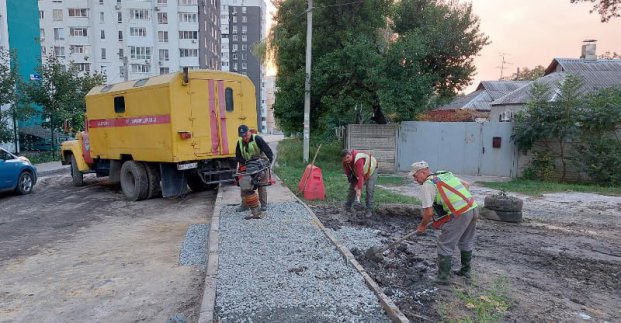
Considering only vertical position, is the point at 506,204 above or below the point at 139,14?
below

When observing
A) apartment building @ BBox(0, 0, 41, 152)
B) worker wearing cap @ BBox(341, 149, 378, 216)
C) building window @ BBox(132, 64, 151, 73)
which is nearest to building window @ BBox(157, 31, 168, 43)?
building window @ BBox(132, 64, 151, 73)

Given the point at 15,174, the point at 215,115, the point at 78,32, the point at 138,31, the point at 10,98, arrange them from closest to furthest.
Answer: the point at 215,115
the point at 15,174
the point at 10,98
the point at 138,31
the point at 78,32

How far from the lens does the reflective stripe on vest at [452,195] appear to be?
4.95 meters

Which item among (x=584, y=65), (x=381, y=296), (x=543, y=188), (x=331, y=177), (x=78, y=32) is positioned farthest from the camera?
(x=78, y=32)

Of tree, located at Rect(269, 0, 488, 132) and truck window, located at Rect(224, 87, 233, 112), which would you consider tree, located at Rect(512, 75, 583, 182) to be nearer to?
tree, located at Rect(269, 0, 488, 132)

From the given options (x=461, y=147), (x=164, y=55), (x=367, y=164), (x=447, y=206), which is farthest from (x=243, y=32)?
(x=447, y=206)

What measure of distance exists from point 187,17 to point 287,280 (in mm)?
52203

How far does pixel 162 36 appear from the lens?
5144 cm

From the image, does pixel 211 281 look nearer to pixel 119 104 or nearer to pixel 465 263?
pixel 465 263

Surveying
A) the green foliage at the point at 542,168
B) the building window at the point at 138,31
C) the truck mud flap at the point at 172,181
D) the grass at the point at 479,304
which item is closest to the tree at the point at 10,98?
the truck mud flap at the point at 172,181

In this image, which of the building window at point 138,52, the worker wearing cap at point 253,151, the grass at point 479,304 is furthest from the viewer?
the building window at point 138,52

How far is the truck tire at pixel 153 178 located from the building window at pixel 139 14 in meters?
45.0

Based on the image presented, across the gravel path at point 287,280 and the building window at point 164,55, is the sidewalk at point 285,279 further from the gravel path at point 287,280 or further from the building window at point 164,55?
the building window at point 164,55

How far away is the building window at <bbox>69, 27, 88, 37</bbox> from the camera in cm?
4977
